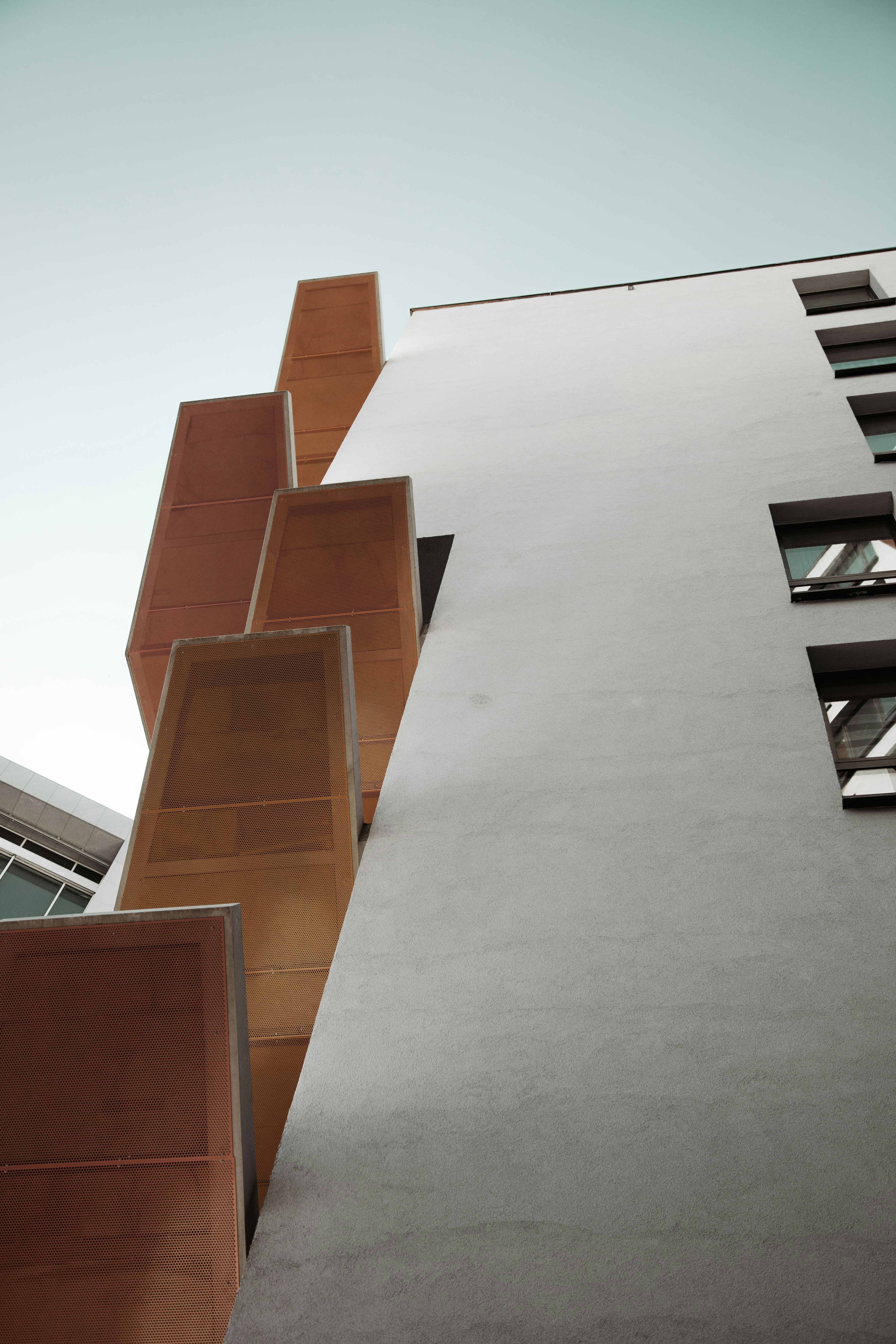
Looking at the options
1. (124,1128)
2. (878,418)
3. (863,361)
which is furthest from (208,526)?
(863,361)

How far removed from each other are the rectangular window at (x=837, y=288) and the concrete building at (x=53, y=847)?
20588mm

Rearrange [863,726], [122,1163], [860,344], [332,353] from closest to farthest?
1. [122,1163]
2. [863,726]
3. [860,344]
4. [332,353]

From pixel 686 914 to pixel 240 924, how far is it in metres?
3.17

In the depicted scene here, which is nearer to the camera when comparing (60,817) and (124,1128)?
(124,1128)

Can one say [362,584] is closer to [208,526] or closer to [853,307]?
[208,526]

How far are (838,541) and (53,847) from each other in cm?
2134

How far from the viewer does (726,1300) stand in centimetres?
504

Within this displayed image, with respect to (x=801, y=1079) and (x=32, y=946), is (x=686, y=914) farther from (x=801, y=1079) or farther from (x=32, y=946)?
(x=32, y=946)

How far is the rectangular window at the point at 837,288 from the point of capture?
64.9 ft

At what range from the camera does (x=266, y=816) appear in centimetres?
850

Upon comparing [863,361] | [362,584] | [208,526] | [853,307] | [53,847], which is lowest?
[362,584]

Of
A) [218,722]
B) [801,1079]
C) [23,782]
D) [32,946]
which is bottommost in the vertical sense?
[801,1079]

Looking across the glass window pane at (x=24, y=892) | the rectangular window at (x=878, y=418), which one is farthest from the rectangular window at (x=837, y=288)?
the glass window pane at (x=24, y=892)

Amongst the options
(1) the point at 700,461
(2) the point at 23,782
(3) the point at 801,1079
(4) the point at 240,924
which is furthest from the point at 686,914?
(2) the point at 23,782
